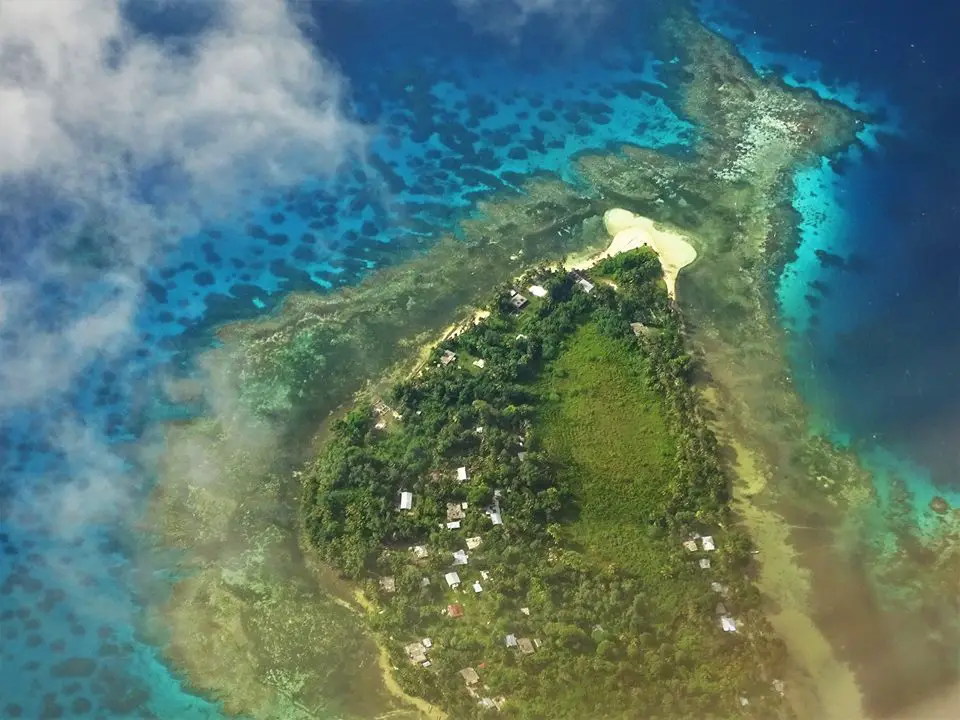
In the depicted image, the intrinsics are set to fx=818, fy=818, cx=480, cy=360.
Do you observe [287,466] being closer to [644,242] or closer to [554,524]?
[554,524]

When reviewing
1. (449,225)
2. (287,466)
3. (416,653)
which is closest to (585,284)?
(449,225)

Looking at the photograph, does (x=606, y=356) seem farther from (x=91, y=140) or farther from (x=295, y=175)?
(x=91, y=140)

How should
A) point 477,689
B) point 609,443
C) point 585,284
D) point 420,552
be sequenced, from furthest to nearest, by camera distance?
1. point 585,284
2. point 609,443
3. point 420,552
4. point 477,689

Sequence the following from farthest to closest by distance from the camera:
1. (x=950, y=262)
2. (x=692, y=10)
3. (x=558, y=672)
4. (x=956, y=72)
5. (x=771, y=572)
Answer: (x=692, y=10), (x=956, y=72), (x=950, y=262), (x=771, y=572), (x=558, y=672)

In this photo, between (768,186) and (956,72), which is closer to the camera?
(768,186)

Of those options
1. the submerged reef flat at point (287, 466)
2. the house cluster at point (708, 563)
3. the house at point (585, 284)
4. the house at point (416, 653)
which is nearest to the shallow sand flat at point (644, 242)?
the submerged reef flat at point (287, 466)

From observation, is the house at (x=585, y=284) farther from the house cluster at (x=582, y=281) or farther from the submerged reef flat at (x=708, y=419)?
the submerged reef flat at (x=708, y=419)

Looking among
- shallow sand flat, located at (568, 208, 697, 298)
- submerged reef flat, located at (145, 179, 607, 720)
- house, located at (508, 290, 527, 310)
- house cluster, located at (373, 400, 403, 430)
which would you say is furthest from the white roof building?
house cluster, located at (373, 400, 403, 430)

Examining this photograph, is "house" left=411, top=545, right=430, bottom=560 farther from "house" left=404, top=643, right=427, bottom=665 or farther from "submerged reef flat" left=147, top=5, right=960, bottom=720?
"house" left=404, top=643, right=427, bottom=665

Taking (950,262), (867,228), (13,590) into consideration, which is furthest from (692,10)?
(13,590)
